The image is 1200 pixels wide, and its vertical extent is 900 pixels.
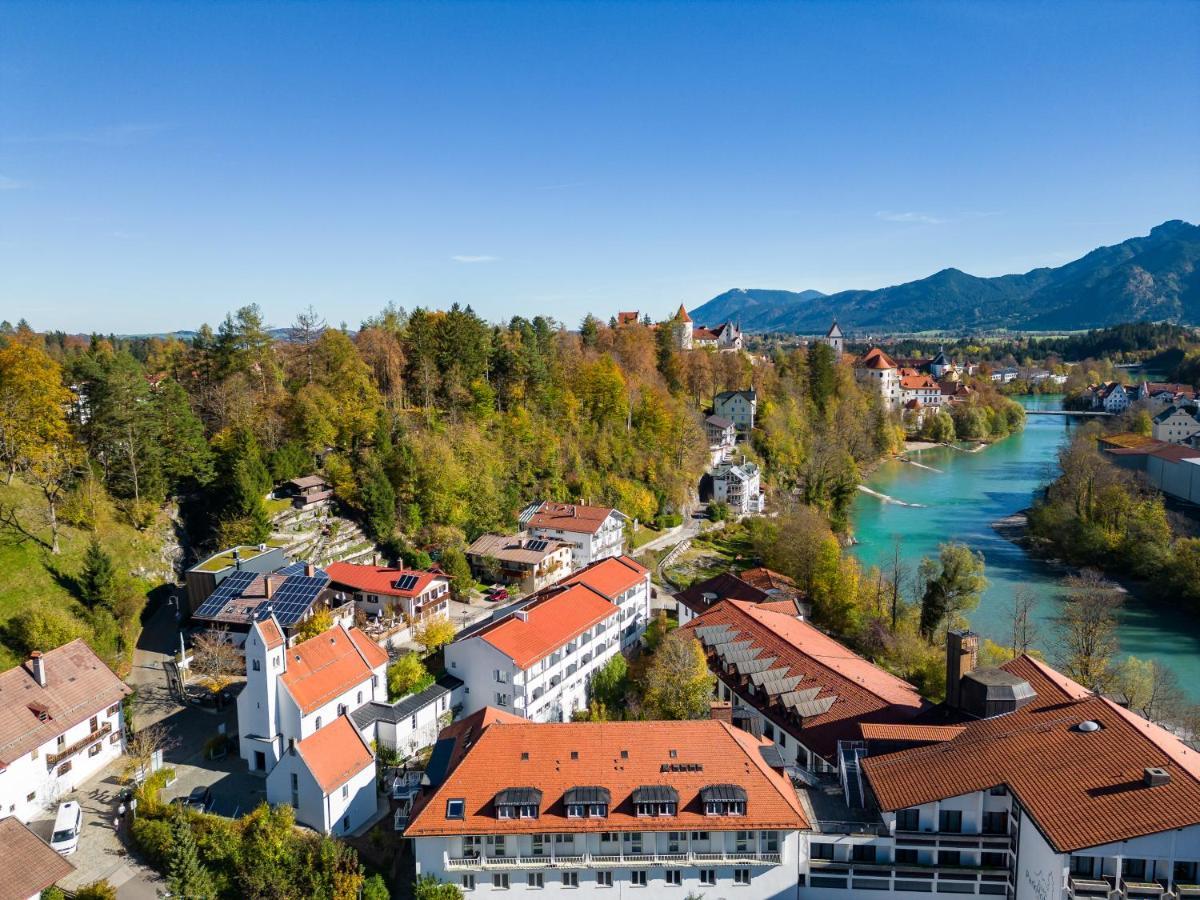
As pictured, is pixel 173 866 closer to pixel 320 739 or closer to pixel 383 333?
pixel 320 739

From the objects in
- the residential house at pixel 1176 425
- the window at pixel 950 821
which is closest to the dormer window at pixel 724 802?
the window at pixel 950 821

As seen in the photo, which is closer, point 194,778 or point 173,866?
point 173,866

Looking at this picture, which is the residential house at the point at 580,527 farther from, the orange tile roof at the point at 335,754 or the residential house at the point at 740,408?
the residential house at the point at 740,408

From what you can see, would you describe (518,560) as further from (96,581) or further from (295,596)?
(96,581)

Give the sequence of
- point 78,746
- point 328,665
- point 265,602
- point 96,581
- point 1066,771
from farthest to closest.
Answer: point 265,602
point 96,581
point 328,665
point 78,746
point 1066,771

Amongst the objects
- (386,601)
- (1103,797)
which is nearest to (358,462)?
(386,601)

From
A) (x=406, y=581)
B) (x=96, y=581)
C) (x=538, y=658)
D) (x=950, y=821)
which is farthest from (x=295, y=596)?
(x=950, y=821)
